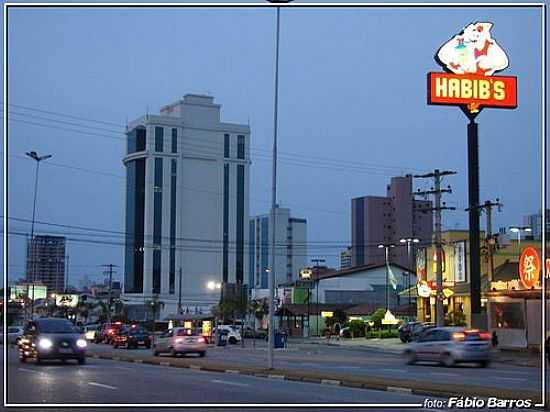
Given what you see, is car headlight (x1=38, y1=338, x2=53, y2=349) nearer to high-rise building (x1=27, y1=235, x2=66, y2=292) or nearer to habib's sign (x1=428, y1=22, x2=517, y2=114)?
high-rise building (x1=27, y1=235, x2=66, y2=292)

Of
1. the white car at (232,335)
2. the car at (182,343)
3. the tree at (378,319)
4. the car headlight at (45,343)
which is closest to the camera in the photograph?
the car headlight at (45,343)

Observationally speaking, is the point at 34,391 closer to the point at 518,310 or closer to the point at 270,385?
the point at 270,385

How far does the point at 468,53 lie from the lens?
5253cm

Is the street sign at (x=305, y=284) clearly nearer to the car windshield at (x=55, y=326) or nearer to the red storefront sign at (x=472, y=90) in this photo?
the red storefront sign at (x=472, y=90)

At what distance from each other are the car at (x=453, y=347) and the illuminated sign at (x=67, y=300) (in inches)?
2622

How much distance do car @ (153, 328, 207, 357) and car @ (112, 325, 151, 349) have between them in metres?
14.0

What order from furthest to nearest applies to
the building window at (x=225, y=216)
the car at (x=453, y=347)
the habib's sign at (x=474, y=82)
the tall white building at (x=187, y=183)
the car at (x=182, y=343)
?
the habib's sign at (x=474, y=82) → the car at (x=182, y=343) → the car at (x=453, y=347) → the building window at (x=225, y=216) → the tall white building at (x=187, y=183)

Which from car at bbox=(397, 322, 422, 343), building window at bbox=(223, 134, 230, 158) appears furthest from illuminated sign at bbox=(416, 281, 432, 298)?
building window at bbox=(223, 134, 230, 158)

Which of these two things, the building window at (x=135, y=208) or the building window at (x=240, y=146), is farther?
the building window at (x=240, y=146)

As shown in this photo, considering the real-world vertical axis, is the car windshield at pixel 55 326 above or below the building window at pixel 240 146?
below

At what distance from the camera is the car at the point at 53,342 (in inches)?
1197

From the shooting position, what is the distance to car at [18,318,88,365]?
3041 centimetres

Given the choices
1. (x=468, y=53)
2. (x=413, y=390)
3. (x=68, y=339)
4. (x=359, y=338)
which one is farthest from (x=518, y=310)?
(x=413, y=390)

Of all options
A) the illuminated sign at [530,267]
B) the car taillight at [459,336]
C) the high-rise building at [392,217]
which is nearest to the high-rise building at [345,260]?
the high-rise building at [392,217]
